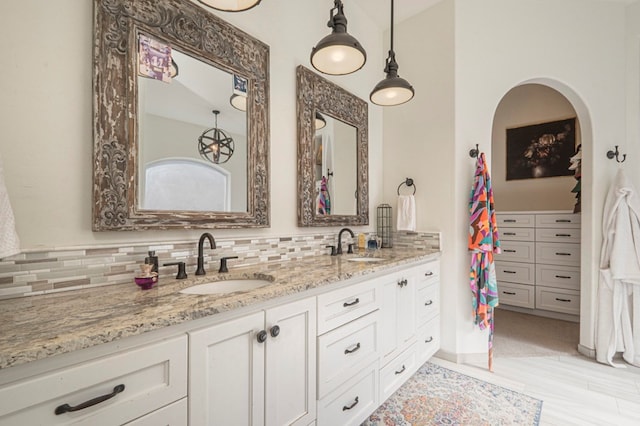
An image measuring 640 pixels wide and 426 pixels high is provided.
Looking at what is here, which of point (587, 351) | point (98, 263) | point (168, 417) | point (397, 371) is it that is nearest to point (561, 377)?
point (587, 351)

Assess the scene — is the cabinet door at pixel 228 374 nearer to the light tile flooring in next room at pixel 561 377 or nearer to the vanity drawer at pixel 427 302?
the vanity drawer at pixel 427 302

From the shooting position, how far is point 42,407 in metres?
0.62

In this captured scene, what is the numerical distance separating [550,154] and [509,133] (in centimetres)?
59

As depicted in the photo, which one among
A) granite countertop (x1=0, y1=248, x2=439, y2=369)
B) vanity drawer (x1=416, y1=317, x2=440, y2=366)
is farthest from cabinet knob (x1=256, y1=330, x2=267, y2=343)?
vanity drawer (x1=416, y1=317, x2=440, y2=366)

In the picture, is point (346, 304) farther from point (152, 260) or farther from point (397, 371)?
point (152, 260)

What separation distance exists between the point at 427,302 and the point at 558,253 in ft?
7.16

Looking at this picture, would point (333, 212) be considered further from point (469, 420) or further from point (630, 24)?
point (630, 24)

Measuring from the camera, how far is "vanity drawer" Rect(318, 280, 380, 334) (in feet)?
4.35

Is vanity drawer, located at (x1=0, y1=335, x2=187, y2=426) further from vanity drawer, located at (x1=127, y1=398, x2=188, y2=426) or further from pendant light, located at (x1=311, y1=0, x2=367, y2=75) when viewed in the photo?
pendant light, located at (x1=311, y1=0, x2=367, y2=75)

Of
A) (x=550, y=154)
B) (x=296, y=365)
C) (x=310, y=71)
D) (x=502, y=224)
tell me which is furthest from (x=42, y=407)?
(x=550, y=154)

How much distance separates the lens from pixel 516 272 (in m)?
3.60

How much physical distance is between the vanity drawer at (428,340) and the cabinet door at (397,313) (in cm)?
16

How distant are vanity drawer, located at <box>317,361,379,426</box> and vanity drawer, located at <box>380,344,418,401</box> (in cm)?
9

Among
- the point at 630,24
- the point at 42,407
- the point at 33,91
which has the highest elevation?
the point at 630,24
